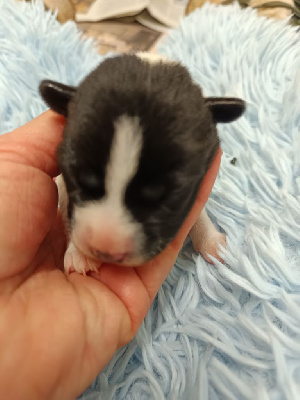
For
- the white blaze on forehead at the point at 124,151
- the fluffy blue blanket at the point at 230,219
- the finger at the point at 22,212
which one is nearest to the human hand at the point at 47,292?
the finger at the point at 22,212

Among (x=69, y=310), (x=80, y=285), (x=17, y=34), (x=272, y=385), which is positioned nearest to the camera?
(x=272, y=385)

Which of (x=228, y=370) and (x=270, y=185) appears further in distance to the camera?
(x=270, y=185)

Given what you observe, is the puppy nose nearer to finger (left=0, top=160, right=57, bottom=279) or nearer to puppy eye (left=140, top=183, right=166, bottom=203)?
puppy eye (left=140, top=183, right=166, bottom=203)

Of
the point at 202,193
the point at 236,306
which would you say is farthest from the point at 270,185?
the point at 236,306

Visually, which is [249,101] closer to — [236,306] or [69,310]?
[236,306]

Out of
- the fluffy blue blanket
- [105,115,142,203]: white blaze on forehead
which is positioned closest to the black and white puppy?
[105,115,142,203]: white blaze on forehead

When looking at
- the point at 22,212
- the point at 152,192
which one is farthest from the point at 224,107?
the point at 22,212
